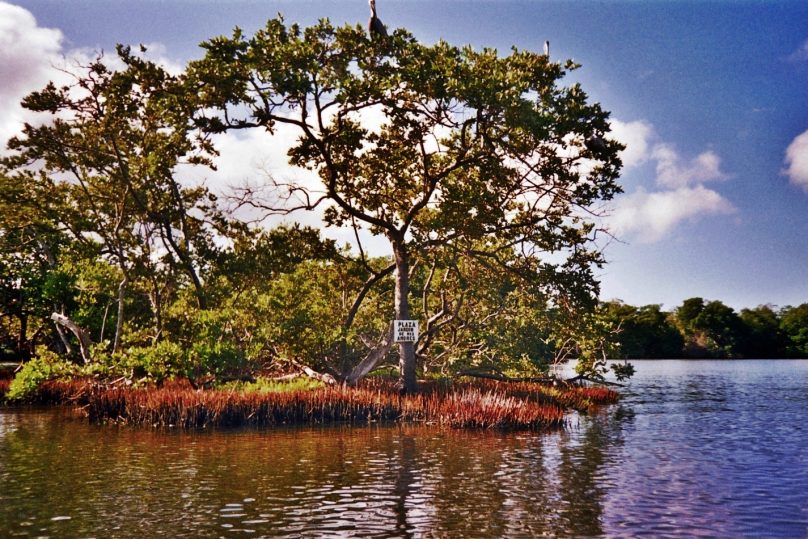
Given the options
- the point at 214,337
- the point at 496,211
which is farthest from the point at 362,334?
the point at 496,211

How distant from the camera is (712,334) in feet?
370

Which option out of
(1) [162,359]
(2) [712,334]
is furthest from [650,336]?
(1) [162,359]

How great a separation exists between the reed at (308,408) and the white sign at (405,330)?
6.55 ft

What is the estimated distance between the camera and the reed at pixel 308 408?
2075cm

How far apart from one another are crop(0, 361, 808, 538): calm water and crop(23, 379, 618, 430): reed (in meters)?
1.30

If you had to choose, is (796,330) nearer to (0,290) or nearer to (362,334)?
(362,334)

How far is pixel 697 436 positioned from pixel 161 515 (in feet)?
49.4

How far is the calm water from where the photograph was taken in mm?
9508

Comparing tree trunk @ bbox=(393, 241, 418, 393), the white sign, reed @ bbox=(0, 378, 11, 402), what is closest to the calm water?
the white sign

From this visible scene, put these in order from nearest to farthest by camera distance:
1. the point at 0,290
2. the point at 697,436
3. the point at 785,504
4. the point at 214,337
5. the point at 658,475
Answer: the point at 785,504
the point at 658,475
the point at 697,436
the point at 214,337
the point at 0,290

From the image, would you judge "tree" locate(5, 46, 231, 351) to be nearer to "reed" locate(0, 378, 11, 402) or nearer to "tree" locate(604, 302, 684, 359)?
"reed" locate(0, 378, 11, 402)

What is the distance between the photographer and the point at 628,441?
18.1m

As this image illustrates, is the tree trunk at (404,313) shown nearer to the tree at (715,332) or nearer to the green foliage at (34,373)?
the green foliage at (34,373)

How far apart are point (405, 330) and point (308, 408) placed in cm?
A: 437
